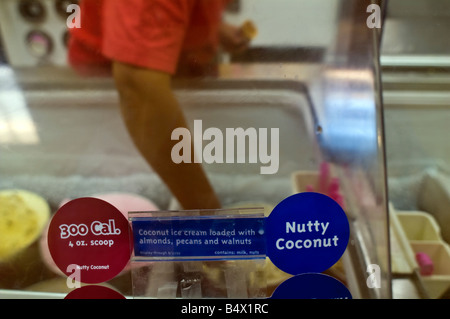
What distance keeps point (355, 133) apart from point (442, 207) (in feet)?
0.83

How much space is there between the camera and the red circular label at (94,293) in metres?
0.57

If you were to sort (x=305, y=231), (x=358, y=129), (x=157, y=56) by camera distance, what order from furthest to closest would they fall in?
(x=358, y=129), (x=157, y=56), (x=305, y=231)

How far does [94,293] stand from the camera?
0.57 meters

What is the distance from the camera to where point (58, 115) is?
2.93 ft

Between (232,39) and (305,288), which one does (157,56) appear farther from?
(305,288)

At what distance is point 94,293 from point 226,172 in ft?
0.93

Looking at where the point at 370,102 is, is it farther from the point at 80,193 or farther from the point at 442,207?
the point at 80,193

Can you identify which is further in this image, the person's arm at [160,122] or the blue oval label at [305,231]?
the person's arm at [160,122]

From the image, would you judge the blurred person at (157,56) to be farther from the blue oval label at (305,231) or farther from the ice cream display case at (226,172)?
the blue oval label at (305,231)

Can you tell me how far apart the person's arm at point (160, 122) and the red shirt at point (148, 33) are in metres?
0.03

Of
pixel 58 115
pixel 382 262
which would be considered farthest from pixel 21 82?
pixel 382 262

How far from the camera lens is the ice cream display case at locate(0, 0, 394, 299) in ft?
1.78

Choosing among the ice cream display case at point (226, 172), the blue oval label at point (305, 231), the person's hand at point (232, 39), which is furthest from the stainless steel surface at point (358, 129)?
the person's hand at point (232, 39)

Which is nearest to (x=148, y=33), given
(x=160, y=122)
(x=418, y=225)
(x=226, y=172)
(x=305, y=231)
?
(x=160, y=122)
